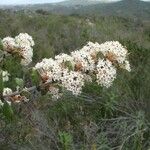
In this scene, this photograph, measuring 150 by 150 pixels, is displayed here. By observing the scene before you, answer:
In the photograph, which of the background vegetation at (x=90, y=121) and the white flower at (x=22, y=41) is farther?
the background vegetation at (x=90, y=121)

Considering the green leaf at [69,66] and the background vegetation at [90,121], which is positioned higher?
the green leaf at [69,66]

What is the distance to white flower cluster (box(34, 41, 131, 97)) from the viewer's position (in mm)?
2971

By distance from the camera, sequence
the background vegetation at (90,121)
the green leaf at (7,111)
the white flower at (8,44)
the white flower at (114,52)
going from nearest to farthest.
A: the green leaf at (7,111) < the white flower at (114,52) < the white flower at (8,44) < the background vegetation at (90,121)

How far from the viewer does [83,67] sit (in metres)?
3.02

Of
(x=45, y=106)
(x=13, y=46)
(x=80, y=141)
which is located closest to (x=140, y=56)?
(x=45, y=106)

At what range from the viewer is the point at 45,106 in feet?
20.7

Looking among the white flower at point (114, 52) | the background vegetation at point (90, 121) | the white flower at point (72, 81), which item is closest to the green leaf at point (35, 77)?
the white flower at point (72, 81)

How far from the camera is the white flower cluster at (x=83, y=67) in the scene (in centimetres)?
297

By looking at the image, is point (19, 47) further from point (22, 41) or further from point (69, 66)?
point (69, 66)

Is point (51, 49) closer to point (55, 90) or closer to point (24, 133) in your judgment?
point (24, 133)

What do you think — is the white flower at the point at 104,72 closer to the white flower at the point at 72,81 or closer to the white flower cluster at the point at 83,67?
the white flower cluster at the point at 83,67

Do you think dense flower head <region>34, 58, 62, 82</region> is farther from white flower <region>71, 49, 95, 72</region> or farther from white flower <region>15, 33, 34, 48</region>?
white flower <region>15, 33, 34, 48</region>

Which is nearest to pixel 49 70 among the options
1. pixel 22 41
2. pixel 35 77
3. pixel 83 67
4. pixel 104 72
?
pixel 35 77

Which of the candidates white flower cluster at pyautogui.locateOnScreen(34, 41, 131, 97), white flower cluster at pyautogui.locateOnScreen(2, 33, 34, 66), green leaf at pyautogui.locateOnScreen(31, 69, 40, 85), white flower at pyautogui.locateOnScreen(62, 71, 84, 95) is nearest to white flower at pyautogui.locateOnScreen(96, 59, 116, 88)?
white flower cluster at pyautogui.locateOnScreen(34, 41, 131, 97)
